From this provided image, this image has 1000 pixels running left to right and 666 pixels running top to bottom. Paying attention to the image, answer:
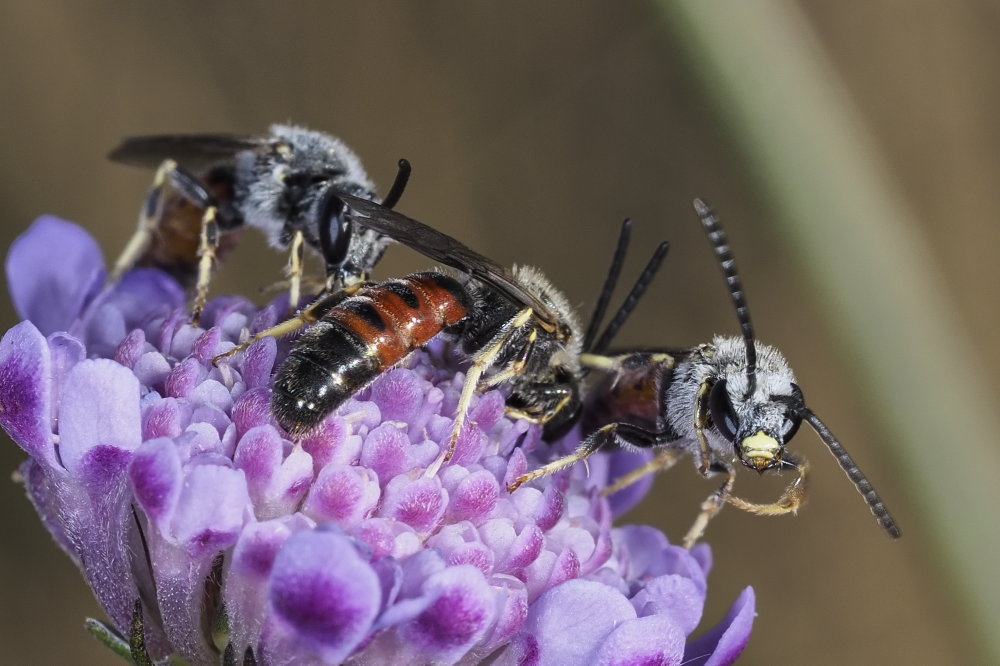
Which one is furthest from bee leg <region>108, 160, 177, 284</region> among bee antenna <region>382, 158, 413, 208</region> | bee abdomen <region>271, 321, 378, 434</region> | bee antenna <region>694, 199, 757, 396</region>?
bee antenna <region>694, 199, 757, 396</region>

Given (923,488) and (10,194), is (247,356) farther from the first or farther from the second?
(10,194)

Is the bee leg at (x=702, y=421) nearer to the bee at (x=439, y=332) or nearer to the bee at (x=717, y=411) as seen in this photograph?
the bee at (x=717, y=411)

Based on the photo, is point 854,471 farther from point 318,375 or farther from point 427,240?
point 318,375

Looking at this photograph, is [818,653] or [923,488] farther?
[818,653]

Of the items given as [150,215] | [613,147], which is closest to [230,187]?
[150,215]

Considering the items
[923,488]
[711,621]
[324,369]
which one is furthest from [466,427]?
[711,621]

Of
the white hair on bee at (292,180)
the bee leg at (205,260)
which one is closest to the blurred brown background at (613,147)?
the white hair on bee at (292,180)
